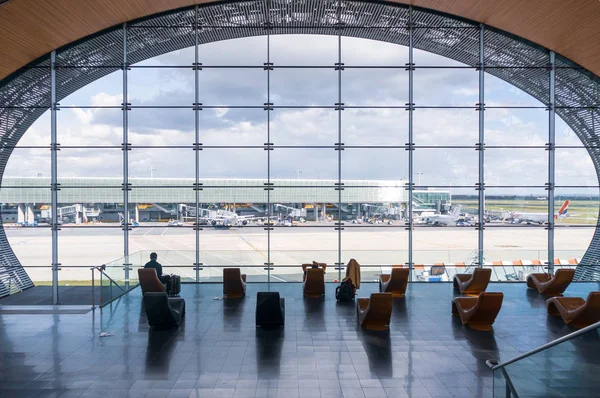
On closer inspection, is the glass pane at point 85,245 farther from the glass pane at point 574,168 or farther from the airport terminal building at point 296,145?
the glass pane at point 574,168

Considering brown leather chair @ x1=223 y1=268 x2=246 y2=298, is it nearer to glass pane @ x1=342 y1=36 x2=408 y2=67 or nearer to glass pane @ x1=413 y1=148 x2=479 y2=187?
glass pane @ x1=413 y1=148 x2=479 y2=187

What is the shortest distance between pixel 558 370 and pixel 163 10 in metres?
10.8

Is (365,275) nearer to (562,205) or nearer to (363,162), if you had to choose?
(363,162)

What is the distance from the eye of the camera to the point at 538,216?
1151 cm

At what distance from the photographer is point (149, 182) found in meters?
11.2

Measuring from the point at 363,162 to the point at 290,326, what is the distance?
527 cm

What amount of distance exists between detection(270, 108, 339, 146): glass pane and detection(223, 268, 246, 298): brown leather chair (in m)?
3.54

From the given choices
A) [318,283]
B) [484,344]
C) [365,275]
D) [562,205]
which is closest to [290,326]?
[318,283]

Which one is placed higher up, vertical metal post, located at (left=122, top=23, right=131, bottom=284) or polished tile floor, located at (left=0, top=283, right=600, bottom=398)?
vertical metal post, located at (left=122, top=23, right=131, bottom=284)

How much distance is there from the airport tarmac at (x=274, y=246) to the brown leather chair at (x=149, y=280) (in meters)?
2.03

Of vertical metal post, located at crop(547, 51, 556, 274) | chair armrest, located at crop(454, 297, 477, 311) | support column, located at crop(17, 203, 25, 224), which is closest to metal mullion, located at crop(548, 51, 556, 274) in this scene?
vertical metal post, located at crop(547, 51, 556, 274)

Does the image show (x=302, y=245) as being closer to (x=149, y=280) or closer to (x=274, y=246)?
(x=274, y=246)

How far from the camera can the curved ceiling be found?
362 inches

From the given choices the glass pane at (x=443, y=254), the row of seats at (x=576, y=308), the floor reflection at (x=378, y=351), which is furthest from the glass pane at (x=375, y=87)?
the floor reflection at (x=378, y=351)
